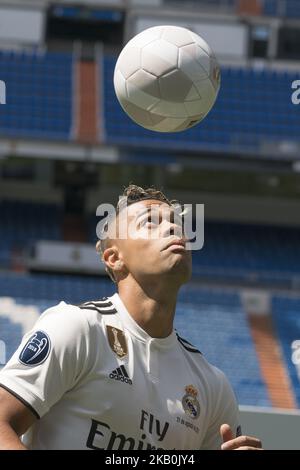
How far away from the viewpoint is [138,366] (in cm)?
348

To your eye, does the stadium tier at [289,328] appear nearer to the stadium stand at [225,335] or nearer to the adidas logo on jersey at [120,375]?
the stadium stand at [225,335]

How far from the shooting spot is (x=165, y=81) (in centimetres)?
500

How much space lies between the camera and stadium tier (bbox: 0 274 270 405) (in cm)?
1577

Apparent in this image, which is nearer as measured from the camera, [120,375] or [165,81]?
[120,375]

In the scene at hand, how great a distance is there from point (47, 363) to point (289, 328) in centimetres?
1457

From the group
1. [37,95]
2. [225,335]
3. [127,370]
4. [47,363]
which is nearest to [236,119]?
[37,95]

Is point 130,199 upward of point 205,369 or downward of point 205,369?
upward

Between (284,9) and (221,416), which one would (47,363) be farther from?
(284,9)

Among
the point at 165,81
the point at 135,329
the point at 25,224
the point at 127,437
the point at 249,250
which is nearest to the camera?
the point at 127,437

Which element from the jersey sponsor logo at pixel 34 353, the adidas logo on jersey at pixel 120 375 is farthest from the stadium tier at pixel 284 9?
the jersey sponsor logo at pixel 34 353

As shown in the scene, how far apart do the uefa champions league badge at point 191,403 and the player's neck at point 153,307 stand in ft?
0.72

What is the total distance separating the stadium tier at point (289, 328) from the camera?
52.2 ft

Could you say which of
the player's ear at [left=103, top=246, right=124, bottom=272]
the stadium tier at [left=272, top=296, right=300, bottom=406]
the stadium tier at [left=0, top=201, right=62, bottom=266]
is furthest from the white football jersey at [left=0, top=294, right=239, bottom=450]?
the stadium tier at [left=0, top=201, right=62, bottom=266]

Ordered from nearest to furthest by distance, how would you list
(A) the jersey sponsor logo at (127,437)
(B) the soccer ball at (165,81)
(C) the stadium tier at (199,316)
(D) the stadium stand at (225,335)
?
(A) the jersey sponsor logo at (127,437), (B) the soccer ball at (165,81), (D) the stadium stand at (225,335), (C) the stadium tier at (199,316)
